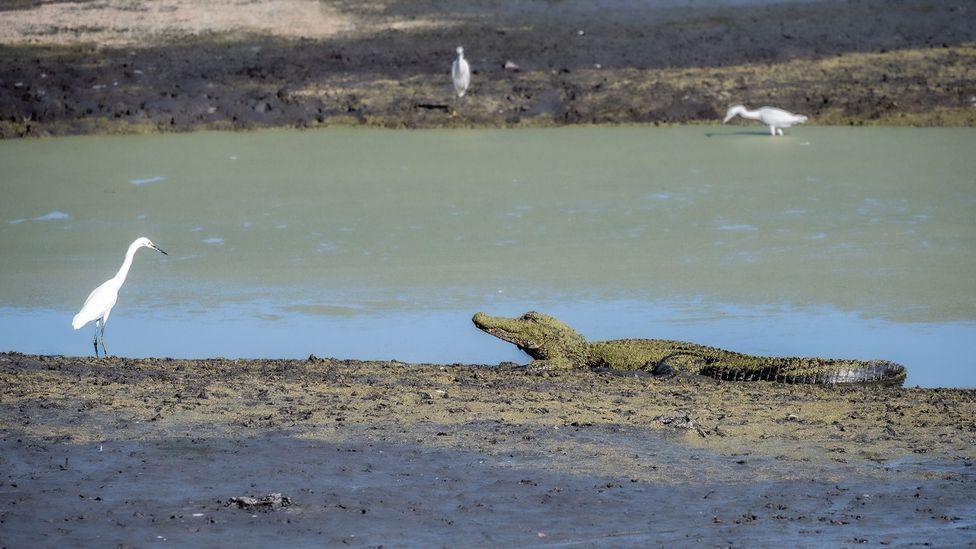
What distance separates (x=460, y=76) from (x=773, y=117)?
11.6ft

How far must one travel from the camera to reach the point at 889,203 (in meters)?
10.7

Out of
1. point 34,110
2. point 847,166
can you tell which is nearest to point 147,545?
point 847,166

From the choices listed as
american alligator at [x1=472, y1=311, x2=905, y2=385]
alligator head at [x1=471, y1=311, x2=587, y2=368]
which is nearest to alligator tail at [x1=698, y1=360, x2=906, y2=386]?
american alligator at [x1=472, y1=311, x2=905, y2=385]

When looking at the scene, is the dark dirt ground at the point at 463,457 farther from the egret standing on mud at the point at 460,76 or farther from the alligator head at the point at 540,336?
the egret standing on mud at the point at 460,76

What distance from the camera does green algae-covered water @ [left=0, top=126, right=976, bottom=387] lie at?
7652 millimetres

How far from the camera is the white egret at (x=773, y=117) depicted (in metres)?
14.0

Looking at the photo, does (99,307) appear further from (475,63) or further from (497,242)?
(475,63)

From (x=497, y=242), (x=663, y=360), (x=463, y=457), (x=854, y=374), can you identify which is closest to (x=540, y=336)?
(x=663, y=360)

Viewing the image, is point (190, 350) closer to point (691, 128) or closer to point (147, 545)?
point (147, 545)

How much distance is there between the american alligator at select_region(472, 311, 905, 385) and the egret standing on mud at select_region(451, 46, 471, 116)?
861 cm

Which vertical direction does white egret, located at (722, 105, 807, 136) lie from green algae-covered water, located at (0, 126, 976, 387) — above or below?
above

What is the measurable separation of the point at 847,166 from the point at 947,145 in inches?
59.8

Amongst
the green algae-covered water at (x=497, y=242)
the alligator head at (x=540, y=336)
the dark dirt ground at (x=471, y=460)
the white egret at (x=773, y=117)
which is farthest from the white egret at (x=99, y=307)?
the white egret at (x=773, y=117)

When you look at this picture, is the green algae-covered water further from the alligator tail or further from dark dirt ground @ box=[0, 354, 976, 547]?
dark dirt ground @ box=[0, 354, 976, 547]
